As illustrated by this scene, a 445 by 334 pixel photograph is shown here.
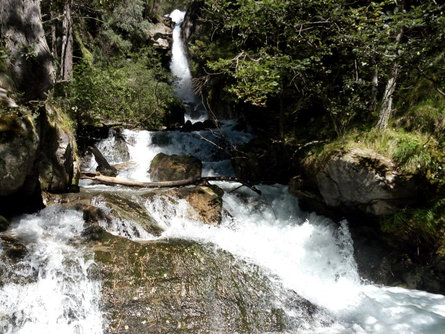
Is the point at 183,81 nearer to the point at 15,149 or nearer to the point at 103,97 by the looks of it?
the point at 103,97

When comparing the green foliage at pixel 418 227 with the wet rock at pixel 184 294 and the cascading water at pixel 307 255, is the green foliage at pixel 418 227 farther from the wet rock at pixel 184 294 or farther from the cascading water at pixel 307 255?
the wet rock at pixel 184 294

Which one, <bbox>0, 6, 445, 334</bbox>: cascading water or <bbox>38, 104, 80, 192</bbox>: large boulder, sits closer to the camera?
<bbox>0, 6, 445, 334</bbox>: cascading water

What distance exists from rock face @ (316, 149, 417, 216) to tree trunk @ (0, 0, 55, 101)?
5.67 metres

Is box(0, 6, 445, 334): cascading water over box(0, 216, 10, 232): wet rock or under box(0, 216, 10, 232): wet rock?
under

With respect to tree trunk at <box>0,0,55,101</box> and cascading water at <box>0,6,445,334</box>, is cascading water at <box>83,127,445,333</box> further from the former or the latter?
tree trunk at <box>0,0,55,101</box>

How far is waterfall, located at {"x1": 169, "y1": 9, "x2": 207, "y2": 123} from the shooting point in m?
21.1

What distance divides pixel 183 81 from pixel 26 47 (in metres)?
21.0

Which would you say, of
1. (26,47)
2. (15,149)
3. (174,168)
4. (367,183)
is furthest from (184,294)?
(174,168)

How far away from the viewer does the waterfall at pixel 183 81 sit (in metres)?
21.1

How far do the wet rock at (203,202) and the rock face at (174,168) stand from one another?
1.79 meters

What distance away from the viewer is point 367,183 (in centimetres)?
517

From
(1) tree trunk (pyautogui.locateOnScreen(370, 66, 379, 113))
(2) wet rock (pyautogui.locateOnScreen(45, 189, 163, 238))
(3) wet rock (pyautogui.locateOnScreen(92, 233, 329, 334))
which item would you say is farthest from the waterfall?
(3) wet rock (pyautogui.locateOnScreen(92, 233, 329, 334))

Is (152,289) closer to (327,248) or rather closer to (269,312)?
(269,312)

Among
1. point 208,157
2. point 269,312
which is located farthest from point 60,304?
point 208,157
